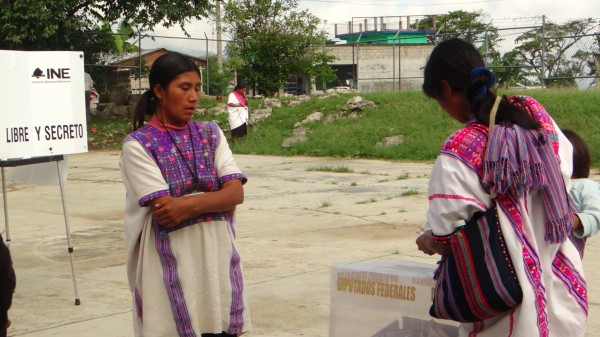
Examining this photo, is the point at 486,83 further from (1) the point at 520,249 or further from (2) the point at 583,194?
(2) the point at 583,194

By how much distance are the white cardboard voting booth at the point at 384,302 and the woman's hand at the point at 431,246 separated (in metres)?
0.27

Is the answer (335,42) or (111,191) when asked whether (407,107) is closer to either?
(111,191)

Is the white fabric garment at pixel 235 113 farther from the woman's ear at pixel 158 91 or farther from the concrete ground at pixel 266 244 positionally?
the woman's ear at pixel 158 91

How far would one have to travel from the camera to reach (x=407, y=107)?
21719mm

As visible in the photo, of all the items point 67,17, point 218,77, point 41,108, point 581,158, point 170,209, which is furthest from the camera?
point 218,77

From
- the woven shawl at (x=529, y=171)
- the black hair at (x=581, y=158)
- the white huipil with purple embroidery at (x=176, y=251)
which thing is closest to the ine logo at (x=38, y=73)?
the white huipil with purple embroidery at (x=176, y=251)

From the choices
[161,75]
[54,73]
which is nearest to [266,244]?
[54,73]

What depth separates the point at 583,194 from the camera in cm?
379

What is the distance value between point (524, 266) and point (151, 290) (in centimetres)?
149

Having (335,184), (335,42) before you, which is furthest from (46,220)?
(335,42)

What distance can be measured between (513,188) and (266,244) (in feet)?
20.6

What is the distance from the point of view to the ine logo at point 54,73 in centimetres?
656

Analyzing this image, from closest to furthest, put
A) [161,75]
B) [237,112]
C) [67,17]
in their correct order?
1. [161,75]
2. [237,112]
3. [67,17]

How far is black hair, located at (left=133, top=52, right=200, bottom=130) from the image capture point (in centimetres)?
367
